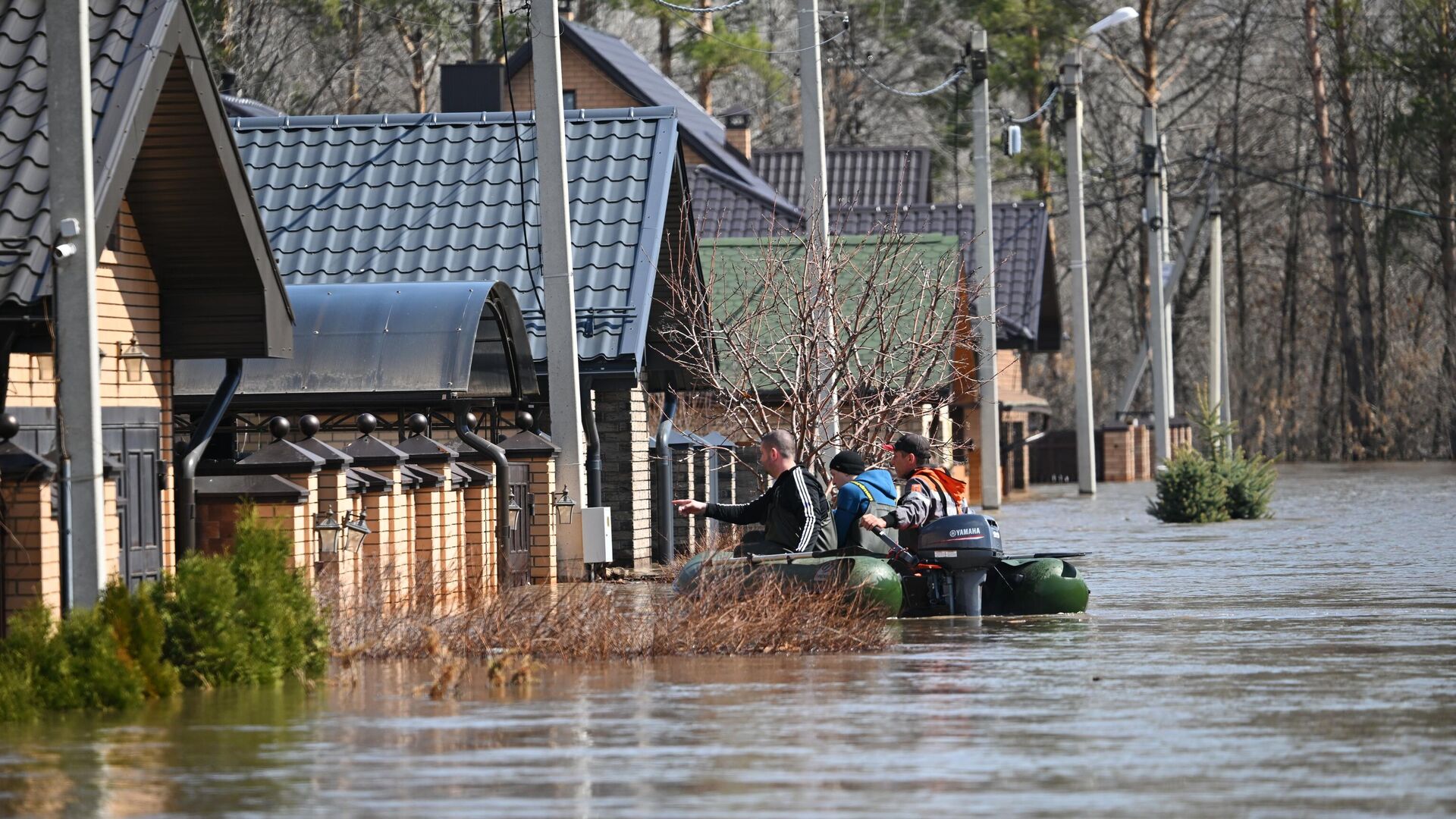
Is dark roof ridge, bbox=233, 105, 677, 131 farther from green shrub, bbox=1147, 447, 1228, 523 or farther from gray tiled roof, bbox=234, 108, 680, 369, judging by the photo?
green shrub, bbox=1147, 447, 1228, 523

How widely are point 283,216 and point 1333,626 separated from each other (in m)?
14.4

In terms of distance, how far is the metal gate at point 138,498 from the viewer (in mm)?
16578

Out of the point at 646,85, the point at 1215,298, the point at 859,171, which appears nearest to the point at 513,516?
the point at 646,85

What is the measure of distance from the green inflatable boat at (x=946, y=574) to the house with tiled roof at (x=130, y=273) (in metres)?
3.67

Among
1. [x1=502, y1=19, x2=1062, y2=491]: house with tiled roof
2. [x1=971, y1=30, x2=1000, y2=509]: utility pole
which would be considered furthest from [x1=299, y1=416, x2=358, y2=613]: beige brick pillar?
[x1=502, y1=19, x2=1062, y2=491]: house with tiled roof

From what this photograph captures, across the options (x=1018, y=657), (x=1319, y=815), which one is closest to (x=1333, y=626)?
(x=1018, y=657)

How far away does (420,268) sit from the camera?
27.5 meters

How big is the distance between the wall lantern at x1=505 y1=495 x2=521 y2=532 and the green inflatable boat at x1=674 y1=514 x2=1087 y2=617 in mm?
3719

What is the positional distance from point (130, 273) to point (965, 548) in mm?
6194

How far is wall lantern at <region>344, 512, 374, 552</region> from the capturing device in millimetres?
18516

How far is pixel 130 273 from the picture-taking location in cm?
1725

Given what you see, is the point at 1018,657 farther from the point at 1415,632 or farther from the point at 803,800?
the point at 803,800

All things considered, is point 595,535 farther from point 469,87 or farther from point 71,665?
point 469,87

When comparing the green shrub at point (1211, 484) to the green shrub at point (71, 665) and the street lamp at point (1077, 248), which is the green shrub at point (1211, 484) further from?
the green shrub at point (71, 665)
